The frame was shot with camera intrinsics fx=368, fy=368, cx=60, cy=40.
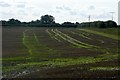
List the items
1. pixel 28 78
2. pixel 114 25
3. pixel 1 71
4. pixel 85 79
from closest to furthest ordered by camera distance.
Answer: pixel 85 79 < pixel 28 78 < pixel 1 71 < pixel 114 25

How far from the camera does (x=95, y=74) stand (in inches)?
1152

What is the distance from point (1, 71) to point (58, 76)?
8073 mm

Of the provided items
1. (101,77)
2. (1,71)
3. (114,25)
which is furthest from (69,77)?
(114,25)

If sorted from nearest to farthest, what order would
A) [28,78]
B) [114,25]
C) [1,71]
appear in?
[28,78], [1,71], [114,25]

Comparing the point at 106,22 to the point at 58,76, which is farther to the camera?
the point at 106,22

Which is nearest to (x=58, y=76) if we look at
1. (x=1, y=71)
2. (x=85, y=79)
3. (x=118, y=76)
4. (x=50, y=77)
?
(x=50, y=77)

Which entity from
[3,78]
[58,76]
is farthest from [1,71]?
[58,76]

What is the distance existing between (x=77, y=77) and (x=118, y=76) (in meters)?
3.13

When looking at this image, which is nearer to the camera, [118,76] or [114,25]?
[118,76]

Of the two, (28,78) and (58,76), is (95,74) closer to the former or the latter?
(58,76)

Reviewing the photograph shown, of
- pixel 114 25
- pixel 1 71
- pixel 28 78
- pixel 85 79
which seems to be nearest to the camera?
pixel 85 79

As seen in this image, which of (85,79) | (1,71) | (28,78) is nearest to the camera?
(85,79)

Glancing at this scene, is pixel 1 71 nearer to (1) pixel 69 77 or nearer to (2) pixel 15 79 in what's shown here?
(2) pixel 15 79

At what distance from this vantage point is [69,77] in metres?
27.9
